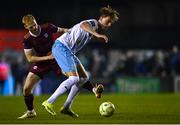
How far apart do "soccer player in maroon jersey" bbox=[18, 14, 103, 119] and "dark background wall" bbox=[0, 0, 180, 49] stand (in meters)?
29.8

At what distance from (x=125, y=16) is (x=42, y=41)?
126ft

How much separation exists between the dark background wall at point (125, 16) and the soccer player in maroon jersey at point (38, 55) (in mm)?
29838

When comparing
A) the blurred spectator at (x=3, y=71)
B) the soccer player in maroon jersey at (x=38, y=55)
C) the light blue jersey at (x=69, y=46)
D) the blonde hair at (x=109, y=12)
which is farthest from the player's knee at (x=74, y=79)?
the blurred spectator at (x=3, y=71)

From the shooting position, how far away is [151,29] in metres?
50.3

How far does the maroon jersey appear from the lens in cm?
1479

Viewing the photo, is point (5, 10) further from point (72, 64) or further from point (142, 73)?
point (72, 64)

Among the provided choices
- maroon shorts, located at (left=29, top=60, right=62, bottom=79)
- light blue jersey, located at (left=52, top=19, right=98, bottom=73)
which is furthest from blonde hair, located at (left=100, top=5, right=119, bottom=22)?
maroon shorts, located at (left=29, top=60, right=62, bottom=79)

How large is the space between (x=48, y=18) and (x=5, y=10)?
295 centimetres

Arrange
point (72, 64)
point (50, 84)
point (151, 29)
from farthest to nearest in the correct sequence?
point (151, 29), point (50, 84), point (72, 64)

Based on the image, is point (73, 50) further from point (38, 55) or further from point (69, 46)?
point (38, 55)

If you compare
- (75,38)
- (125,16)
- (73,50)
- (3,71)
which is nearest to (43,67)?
(73,50)

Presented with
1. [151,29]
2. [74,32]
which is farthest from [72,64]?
[151,29]

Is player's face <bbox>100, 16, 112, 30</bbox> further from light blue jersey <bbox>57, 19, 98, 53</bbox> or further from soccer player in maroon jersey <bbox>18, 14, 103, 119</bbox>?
soccer player in maroon jersey <bbox>18, 14, 103, 119</bbox>

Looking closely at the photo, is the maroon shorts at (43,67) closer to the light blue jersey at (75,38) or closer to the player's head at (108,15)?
the light blue jersey at (75,38)
